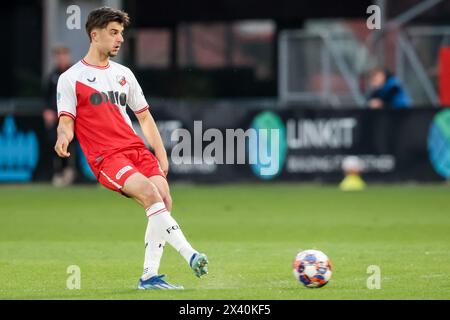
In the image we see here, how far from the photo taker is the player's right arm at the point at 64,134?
999 centimetres

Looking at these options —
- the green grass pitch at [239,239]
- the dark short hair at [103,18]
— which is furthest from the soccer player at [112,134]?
the green grass pitch at [239,239]

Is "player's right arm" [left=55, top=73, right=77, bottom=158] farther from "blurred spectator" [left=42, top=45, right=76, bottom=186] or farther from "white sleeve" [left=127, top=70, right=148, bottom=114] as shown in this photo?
"blurred spectator" [left=42, top=45, right=76, bottom=186]

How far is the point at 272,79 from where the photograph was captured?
99.4ft

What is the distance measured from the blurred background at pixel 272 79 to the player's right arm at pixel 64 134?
7.23 m

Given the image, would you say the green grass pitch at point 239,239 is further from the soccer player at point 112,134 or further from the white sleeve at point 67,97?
the white sleeve at point 67,97

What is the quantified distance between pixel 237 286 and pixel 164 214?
85 cm

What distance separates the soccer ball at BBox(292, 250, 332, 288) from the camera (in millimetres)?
9938

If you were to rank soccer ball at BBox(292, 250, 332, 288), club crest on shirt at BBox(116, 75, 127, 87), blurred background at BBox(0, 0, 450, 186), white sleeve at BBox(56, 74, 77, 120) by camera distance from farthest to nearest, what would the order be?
blurred background at BBox(0, 0, 450, 186) → club crest on shirt at BBox(116, 75, 127, 87) → white sleeve at BBox(56, 74, 77, 120) → soccer ball at BBox(292, 250, 332, 288)

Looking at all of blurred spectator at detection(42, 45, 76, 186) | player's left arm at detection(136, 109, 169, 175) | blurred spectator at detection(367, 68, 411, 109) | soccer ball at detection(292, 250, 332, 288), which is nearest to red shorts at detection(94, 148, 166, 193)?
player's left arm at detection(136, 109, 169, 175)

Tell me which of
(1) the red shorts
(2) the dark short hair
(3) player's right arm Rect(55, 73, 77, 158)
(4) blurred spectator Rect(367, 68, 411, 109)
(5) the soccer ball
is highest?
(4) blurred spectator Rect(367, 68, 411, 109)

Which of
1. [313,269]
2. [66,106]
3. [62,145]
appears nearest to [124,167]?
[62,145]

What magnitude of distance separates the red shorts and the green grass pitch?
878 mm

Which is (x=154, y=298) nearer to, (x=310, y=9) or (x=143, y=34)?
(x=310, y=9)
